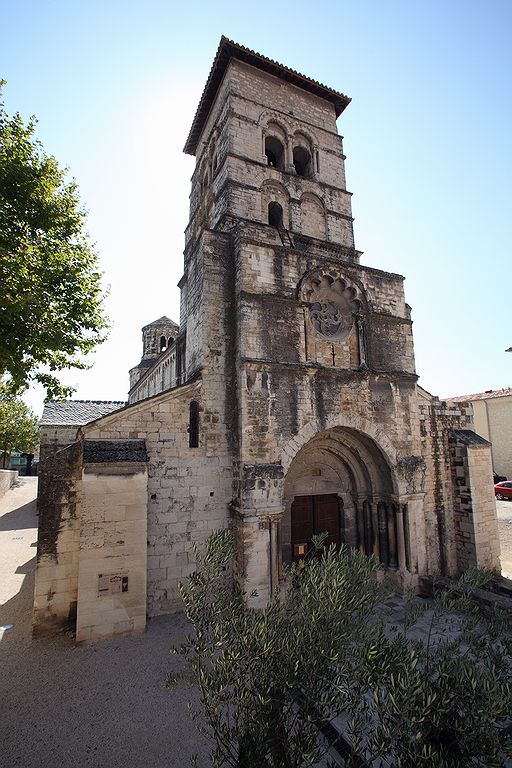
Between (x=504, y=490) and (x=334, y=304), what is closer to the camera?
(x=334, y=304)

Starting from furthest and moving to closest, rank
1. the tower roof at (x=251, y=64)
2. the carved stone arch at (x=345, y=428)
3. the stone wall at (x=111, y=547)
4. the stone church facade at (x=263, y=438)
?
the tower roof at (x=251, y=64)
the carved stone arch at (x=345, y=428)
the stone church facade at (x=263, y=438)
the stone wall at (x=111, y=547)

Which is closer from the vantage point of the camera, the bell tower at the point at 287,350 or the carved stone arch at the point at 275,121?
the bell tower at the point at 287,350

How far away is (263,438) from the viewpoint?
27.0ft

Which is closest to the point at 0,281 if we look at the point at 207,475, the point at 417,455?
the point at 207,475

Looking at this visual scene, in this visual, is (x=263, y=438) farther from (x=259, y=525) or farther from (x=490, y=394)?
(x=490, y=394)

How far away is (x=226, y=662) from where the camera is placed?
3055 mm

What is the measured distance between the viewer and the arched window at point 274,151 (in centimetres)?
1315

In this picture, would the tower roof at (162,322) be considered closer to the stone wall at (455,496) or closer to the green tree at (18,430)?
the green tree at (18,430)

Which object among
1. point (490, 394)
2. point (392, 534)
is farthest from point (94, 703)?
point (490, 394)

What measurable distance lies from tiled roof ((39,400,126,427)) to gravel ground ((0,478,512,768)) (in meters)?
13.0

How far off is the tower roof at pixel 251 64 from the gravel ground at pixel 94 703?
16.6 meters

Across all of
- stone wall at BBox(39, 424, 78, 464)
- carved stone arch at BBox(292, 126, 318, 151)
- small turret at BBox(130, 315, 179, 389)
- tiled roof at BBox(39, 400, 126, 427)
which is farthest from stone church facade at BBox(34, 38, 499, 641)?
small turret at BBox(130, 315, 179, 389)

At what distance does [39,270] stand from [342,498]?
922 centimetres

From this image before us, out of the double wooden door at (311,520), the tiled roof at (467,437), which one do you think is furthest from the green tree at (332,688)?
the tiled roof at (467,437)
